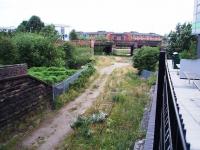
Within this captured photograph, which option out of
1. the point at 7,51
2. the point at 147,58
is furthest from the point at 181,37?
the point at 7,51

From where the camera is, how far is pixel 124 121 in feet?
61.8

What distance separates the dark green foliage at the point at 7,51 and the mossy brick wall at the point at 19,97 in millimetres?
13393

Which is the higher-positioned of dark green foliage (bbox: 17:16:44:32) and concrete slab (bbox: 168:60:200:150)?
dark green foliage (bbox: 17:16:44:32)

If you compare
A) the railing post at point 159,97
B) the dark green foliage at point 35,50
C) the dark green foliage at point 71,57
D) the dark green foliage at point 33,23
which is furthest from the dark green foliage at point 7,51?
the dark green foliage at point 33,23

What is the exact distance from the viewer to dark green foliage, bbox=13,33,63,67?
3575cm

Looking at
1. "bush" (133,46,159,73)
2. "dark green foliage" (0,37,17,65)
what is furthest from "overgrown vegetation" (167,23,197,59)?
"dark green foliage" (0,37,17,65)

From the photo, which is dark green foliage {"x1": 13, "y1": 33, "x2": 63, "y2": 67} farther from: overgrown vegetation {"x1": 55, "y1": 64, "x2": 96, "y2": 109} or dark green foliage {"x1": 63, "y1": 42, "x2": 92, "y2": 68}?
dark green foliage {"x1": 63, "y1": 42, "x2": 92, "y2": 68}

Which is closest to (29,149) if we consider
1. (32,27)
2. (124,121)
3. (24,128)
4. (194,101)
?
(24,128)

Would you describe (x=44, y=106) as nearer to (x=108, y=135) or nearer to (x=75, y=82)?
(x=108, y=135)

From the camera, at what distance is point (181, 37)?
28859 millimetres

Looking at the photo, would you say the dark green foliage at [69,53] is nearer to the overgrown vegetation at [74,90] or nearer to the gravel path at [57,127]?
the overgrown vegetation at [74,90]

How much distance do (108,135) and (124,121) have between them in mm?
2671

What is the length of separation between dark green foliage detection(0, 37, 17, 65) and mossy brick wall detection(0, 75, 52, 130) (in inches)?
527

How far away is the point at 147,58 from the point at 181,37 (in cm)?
1442
